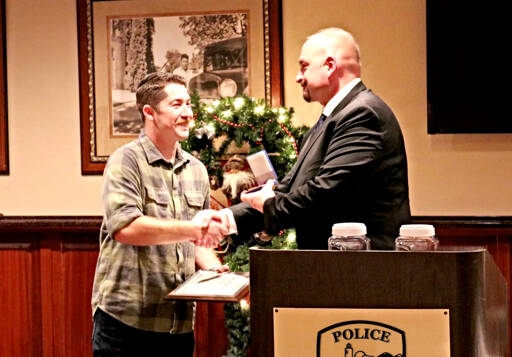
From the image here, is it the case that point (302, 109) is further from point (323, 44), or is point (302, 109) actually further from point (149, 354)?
point (149, 354)

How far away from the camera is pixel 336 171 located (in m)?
1.60

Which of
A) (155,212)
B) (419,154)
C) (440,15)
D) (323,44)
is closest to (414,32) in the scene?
(440,15)

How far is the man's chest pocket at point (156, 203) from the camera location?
2.11 m

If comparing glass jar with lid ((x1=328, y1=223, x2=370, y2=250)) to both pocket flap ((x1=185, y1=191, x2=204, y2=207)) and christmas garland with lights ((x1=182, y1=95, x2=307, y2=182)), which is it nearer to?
pocket flap ((x1=185, y1=191, x2=204, y2=207))

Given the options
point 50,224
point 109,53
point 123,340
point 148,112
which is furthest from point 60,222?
point 123,340

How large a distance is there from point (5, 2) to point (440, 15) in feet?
7.96

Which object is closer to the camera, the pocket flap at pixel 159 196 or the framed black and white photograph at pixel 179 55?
the pocket flap at pixel 159 196

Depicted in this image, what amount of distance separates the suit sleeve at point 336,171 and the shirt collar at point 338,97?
238 mm

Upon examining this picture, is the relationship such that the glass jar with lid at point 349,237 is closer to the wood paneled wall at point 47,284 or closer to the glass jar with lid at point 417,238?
the glass jar with lid at point 417,238

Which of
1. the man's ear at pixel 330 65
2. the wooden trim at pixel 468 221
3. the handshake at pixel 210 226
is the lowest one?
the wooden trim at pixel 468 221

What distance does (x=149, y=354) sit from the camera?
208cm

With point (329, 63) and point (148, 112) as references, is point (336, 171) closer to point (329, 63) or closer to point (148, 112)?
point (329, 63)

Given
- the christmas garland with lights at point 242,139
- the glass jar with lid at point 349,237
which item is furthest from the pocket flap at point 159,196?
the glass jar with lid at point 349,237

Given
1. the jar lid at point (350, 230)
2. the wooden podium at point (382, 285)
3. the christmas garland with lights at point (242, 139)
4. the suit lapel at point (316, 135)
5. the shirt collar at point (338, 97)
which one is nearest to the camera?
the wooden podium at point (382, 285)
